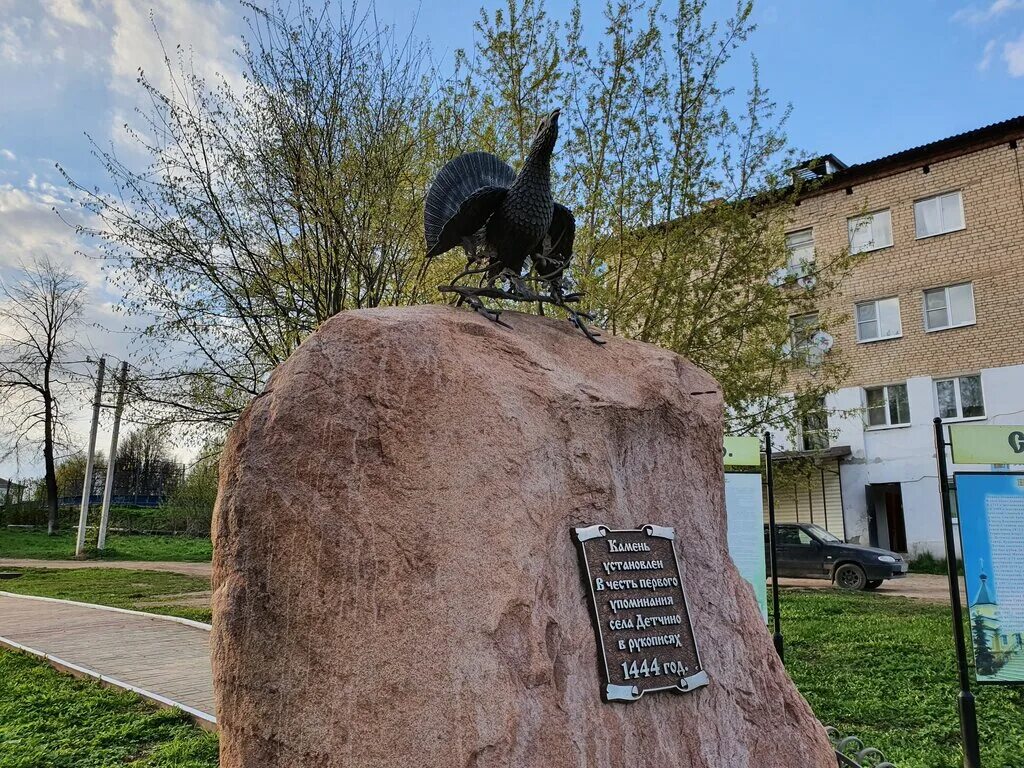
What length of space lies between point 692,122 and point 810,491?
14.1 metres

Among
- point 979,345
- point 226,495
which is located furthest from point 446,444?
point 979,345

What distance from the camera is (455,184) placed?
12.6 ft

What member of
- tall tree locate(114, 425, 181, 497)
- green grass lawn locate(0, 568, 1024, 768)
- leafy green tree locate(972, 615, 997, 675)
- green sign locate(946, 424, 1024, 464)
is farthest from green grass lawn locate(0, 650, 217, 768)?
tall tree locate(114, 425, 181, 497)

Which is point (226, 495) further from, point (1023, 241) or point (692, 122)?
point (1023, 241)

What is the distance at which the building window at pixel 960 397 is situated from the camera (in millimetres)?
17625

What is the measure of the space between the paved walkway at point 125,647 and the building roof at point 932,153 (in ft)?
50.3

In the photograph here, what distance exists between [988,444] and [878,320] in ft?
52.8

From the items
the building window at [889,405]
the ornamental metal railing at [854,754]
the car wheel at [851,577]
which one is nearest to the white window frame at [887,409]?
the building window at [889,405]

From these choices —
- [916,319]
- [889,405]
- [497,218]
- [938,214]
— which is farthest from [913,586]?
[497,218]

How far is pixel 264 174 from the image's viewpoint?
8453 millimetres

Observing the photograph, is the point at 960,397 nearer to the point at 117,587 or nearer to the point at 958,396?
the point at 958,396

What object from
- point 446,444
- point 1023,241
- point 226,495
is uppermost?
point 1023,241

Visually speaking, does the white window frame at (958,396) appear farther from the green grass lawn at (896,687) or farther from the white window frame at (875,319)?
the green grass lawn at (896,687)

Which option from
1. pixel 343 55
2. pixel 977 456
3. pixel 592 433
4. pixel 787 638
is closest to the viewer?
pixel 592 433
